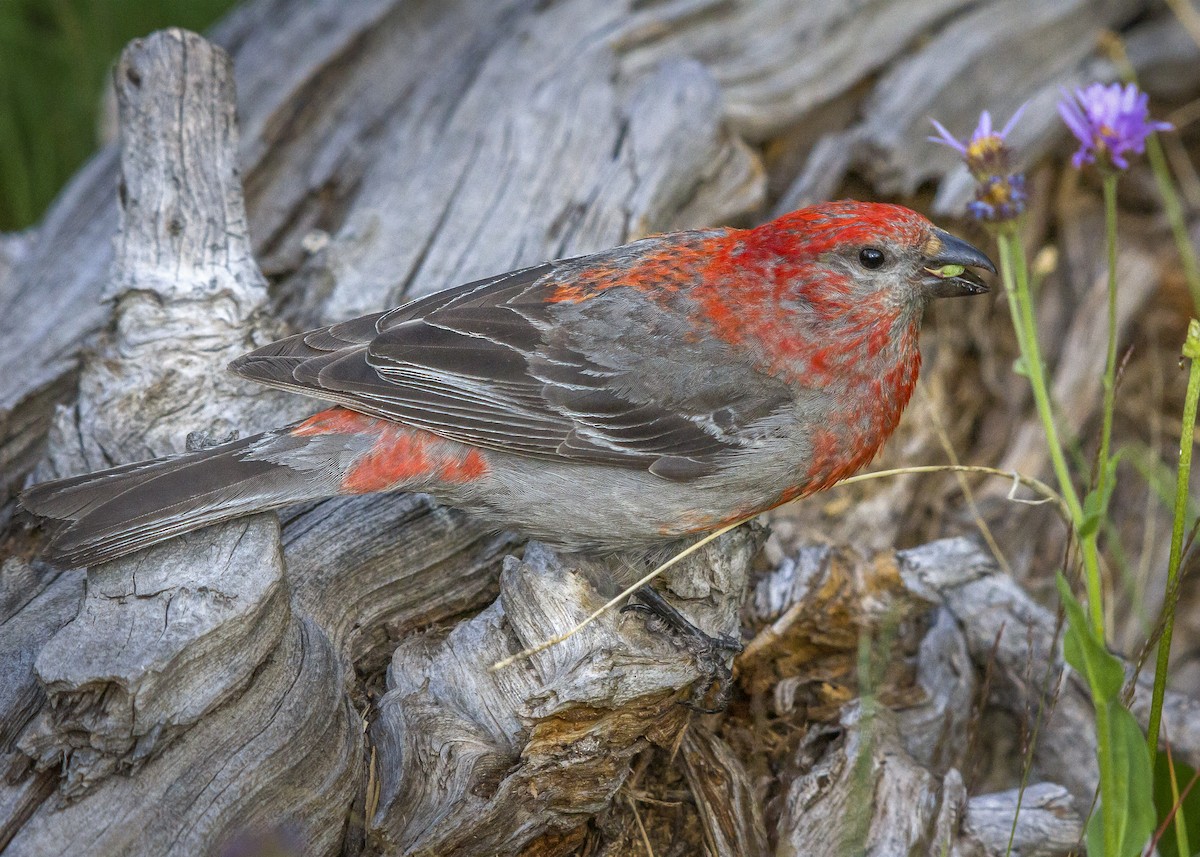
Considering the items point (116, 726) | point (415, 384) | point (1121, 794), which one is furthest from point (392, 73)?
point (1121, 794)

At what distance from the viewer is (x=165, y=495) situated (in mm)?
3059

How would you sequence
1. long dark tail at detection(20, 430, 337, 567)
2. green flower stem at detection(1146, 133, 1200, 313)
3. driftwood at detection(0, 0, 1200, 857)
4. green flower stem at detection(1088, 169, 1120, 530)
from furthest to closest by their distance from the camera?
green flower stem at detection(1146, 133, 1200, 313) < long dark tail at detection(20, 430, 337, 567) < driftwood at detection(0, 0, 1200, 857) < green flower stem at detection(1088, 169, 1120, 530)

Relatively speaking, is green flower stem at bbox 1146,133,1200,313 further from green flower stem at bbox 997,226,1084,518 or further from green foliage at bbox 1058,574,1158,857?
green foliage at bbox 1058,574,1158,857

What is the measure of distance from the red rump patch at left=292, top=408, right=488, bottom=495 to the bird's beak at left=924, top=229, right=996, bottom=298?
4.70 feet

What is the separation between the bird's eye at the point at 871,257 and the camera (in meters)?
3.39

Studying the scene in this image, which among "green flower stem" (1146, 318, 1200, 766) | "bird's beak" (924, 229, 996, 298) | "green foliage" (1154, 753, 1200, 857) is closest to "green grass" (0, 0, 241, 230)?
"bird's beak" (924, 229, 996, 298)

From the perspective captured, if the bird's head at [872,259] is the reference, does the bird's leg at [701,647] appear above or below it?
below

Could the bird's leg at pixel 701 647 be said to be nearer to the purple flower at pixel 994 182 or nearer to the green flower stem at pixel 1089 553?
the green flower stem at pixel 1089 553

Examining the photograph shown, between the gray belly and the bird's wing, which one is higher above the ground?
the bird's wing

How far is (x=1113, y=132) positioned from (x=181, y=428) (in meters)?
2.77

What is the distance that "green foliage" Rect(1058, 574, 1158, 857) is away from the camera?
2.30 m

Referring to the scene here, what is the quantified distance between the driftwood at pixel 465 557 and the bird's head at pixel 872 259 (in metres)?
0.78

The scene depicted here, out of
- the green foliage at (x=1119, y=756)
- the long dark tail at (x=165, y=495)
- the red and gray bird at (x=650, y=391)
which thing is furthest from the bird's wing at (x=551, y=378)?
the green foliage at (x=1119, y=756)

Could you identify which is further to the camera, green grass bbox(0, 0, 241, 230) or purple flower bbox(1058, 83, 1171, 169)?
green grass bbox(0, 0, 241, 230)
